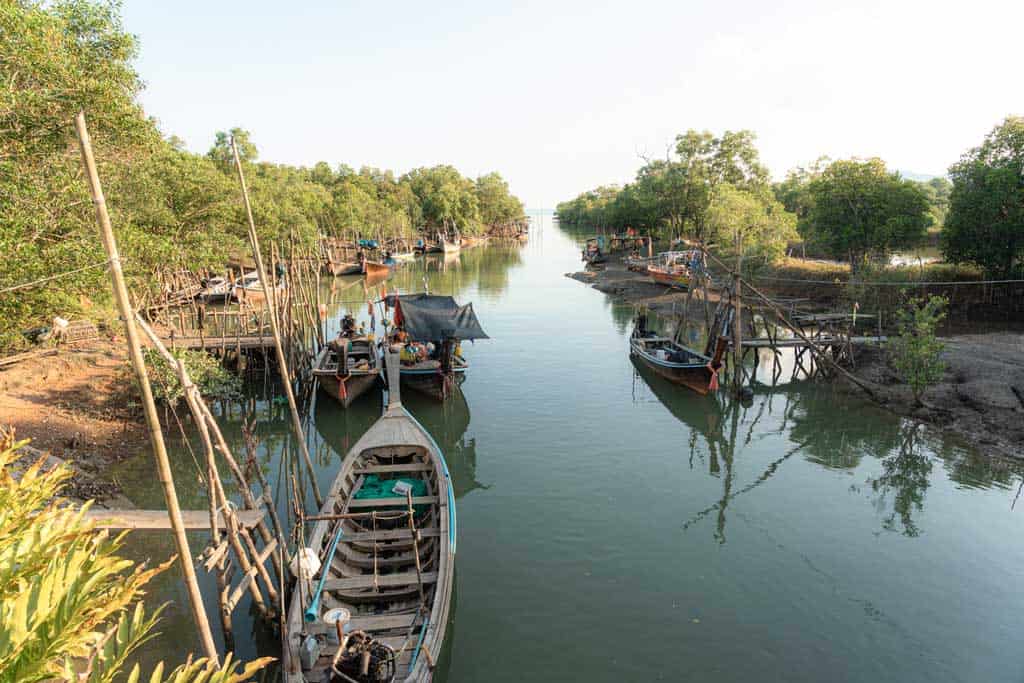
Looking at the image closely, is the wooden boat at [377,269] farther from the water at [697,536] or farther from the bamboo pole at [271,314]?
the bamboo pole at [271,314]

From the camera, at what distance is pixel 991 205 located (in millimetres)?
23375

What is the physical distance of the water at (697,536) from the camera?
867 centimetres

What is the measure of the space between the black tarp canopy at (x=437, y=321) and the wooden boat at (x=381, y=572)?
6.89 meters

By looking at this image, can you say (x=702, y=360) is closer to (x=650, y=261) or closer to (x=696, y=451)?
(x=696, y=451)

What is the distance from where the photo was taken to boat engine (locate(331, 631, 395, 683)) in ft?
21.4

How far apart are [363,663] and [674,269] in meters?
38.3

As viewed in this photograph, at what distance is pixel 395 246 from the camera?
225 feet

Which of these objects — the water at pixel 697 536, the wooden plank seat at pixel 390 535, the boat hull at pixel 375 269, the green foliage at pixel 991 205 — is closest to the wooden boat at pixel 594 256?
the boat hull at pixel 375 269

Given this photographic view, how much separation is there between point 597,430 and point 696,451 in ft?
9.67

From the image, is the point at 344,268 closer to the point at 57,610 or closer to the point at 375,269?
the point at 375,269

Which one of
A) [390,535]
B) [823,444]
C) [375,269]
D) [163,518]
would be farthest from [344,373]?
[375,269]

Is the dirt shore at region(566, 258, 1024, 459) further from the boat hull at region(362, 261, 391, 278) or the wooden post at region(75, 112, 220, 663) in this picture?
the boat hull at region(362, 261, 391, 278)

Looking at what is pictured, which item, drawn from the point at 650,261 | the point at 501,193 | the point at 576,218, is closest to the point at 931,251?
the point at 650,261

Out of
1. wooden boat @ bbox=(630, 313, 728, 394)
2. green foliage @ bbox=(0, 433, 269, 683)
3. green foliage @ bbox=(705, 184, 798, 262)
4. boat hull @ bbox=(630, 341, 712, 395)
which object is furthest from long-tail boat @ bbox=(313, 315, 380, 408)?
green foliage @ bbox=(705, 184, 798, 262)
